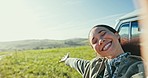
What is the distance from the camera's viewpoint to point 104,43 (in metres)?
2.35

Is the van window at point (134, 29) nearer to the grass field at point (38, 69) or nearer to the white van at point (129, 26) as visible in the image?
the white van at point (129, 26)

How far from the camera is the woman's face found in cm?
234

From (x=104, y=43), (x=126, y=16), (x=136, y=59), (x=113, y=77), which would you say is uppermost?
(x=126, y=16)

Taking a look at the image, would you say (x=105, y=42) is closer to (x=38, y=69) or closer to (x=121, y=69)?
(x=121, y=69)

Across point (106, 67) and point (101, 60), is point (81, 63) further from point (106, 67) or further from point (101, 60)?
point (106, 67)

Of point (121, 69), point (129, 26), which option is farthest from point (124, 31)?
point (121, 69)

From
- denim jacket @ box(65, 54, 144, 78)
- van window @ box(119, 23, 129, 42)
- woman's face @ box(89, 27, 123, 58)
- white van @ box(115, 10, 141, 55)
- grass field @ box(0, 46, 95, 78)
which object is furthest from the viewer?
grass field @ box(0, 46, 95, 78)

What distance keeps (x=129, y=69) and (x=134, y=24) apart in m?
1.12

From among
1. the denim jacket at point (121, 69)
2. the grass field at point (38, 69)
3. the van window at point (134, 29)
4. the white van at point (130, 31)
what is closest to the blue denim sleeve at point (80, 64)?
the denim jacket at point (121, 69)

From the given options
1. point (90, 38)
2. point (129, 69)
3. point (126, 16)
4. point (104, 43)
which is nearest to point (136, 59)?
point (129, 69)

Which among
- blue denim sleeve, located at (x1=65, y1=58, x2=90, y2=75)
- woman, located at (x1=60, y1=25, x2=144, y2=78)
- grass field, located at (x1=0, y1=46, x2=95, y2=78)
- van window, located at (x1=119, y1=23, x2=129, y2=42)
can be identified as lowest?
grass field, located at (x1=0, y1=46, x2=95, y2=78)

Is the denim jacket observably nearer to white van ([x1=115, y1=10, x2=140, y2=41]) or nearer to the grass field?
white van ([x1=115, y1=10, x2=140, y2=41])

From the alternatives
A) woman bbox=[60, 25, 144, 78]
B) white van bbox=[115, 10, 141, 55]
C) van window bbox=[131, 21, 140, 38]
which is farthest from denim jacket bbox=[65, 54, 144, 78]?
van window bbox=[131, 21, 140, 38]

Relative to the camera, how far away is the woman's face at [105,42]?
7.69 ft
